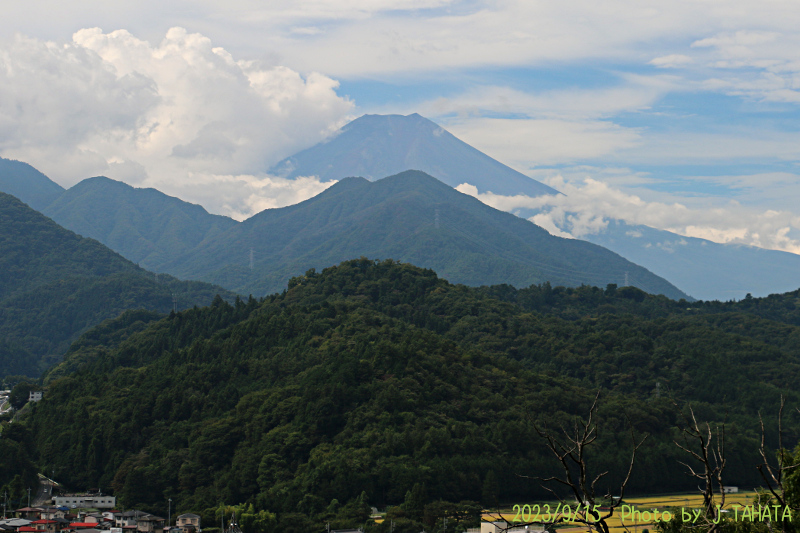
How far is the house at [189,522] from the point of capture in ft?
130

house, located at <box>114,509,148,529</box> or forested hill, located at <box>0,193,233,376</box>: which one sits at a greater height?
forested hill, located at <box>0,193,233,376</box>

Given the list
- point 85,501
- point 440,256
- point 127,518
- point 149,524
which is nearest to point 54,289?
point 440,256

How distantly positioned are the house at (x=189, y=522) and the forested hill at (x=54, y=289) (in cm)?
7355

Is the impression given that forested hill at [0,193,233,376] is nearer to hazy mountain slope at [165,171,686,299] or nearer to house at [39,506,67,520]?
hazy mountain slope at [165,171,686,299]

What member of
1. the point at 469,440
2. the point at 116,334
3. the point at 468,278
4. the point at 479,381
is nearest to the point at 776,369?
the point at 479,381

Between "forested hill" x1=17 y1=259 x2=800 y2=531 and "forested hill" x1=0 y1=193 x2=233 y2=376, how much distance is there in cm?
3539

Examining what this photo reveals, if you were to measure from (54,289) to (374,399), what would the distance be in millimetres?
90102

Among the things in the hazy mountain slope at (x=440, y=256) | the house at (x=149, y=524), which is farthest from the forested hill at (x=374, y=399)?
the hazy mountain slope at (x=440, y=256)

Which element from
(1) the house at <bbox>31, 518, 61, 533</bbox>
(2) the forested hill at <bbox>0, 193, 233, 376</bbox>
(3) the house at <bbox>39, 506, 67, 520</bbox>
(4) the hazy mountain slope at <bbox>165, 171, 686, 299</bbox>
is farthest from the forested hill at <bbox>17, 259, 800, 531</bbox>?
(4) the hazy mountain slope at <bbox>165, 171, 686, 299</bbox>

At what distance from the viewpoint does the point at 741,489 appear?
5162 cm

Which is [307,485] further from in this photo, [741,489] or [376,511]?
[741,489]

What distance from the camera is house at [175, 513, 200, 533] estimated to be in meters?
39.6

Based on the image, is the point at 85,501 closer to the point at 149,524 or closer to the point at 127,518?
the point at 127,518

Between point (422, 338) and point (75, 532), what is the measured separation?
28974mm
